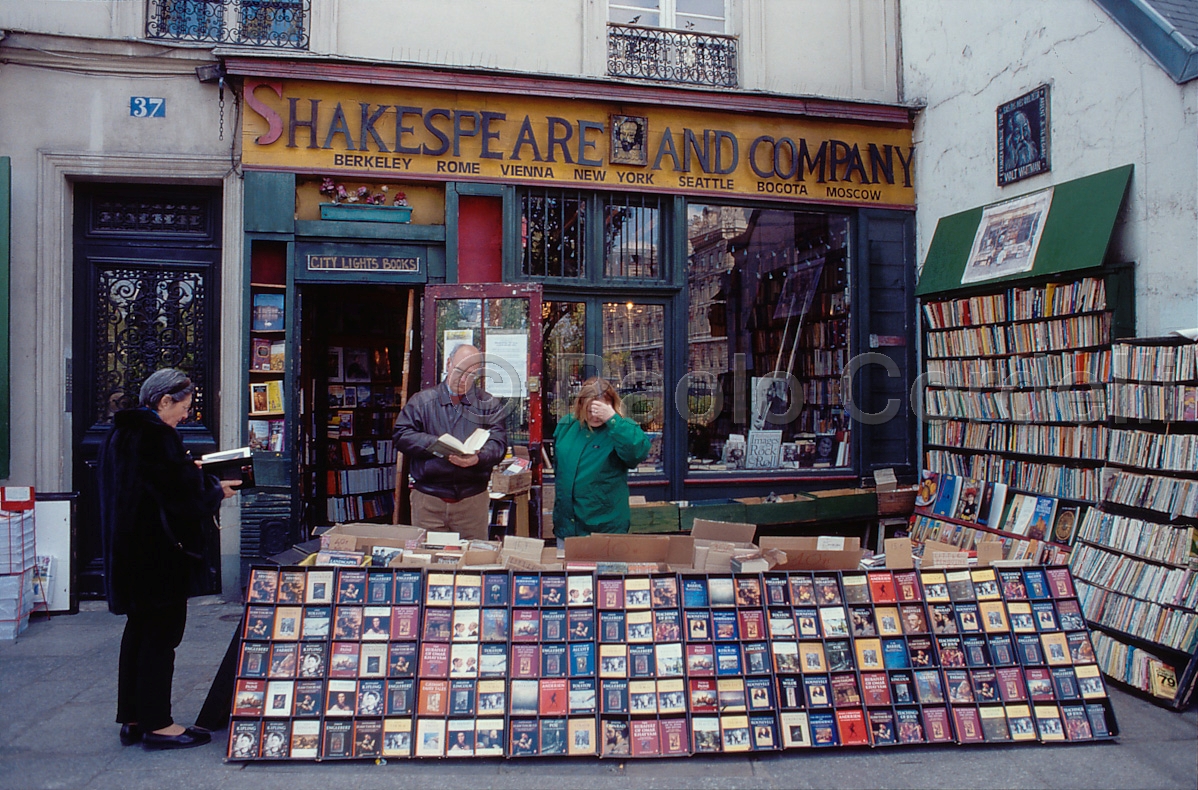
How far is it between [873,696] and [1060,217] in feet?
14.6

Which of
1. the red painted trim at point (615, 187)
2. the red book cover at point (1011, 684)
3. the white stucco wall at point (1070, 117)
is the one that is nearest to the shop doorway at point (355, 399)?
the red painted trim at point (615, 187)

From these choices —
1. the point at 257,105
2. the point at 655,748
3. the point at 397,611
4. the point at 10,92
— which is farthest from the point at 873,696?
the point at 10,92

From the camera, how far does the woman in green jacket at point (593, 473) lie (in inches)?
196

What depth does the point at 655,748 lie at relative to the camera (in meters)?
3.76

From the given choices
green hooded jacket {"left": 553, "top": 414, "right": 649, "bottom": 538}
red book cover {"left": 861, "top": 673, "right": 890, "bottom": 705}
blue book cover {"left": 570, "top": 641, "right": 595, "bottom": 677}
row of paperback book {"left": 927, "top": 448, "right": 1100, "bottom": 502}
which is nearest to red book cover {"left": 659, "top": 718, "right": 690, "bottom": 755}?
blue book cover {"left": 570, "top": 641, "right": 595, "bottom": 677}

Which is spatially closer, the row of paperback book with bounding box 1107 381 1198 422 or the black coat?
the black coat

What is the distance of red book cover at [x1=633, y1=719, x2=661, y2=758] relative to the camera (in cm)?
375

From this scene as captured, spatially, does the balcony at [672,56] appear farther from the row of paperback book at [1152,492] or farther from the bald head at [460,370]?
the row of paperback book at [1152,492]

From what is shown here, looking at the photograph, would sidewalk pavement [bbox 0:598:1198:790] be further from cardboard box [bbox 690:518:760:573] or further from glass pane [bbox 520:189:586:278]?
glass pane [bbox 520:189:586:278]

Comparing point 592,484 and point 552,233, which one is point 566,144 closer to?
point 552,233

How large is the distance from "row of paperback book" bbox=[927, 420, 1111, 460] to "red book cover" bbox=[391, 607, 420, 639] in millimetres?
4744

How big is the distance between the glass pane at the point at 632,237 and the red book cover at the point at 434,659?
4.58 metres

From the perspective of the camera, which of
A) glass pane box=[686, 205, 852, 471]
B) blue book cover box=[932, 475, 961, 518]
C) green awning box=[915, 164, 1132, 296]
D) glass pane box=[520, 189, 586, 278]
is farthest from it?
glass pane box=[686, 205, 852, 471]

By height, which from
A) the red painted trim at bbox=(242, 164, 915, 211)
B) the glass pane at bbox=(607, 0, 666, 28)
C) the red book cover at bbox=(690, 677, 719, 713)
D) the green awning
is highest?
the glass pane at bbox=(607, 0, 666, 28)
